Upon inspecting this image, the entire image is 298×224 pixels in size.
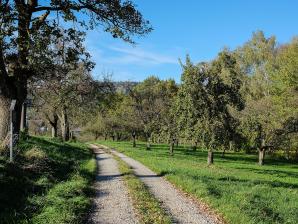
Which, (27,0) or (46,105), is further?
(46,105)

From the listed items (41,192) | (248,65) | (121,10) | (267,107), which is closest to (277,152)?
(248,65)

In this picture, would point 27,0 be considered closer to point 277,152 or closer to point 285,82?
point 285,82

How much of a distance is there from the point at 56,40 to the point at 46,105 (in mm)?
Result: 38163

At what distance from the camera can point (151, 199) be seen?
13.1m

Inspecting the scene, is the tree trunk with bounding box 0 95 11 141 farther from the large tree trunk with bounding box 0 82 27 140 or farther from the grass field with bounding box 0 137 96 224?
the grass field with bounding box 0 137 96 224

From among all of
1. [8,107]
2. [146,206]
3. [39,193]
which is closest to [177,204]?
[146,206]

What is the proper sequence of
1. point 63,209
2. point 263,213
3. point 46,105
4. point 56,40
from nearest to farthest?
point 63,209, point 263,213, point 56,40, point 46,105

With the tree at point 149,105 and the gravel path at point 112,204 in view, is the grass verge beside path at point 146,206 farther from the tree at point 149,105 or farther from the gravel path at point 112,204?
the tree at point 149,105

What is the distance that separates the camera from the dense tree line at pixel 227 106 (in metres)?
35.0

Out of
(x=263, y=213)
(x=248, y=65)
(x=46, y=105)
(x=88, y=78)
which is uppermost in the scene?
(x=248, y=65)

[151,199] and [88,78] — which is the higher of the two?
[88,78]

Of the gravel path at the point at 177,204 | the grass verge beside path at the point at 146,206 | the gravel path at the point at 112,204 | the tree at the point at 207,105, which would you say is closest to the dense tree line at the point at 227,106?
the tree at the point at 207,105

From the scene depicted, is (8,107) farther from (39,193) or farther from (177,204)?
(177,204)

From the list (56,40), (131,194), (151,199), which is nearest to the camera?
(151,199)
